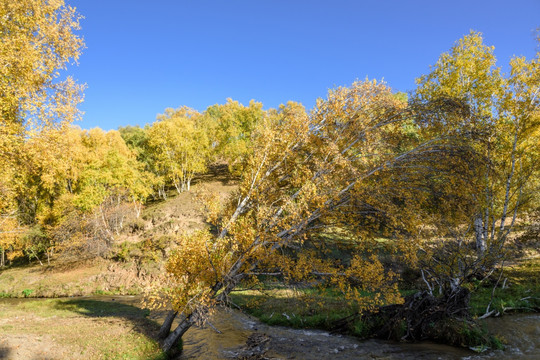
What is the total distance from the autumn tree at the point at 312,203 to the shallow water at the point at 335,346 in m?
1.79

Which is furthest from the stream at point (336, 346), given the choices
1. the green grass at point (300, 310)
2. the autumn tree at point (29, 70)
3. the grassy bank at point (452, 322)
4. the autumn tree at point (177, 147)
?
the autumn tree at point (177, 147)

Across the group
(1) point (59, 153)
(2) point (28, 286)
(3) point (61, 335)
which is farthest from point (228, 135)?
(3) point (61, 335)

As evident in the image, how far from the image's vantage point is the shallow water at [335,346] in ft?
39.4

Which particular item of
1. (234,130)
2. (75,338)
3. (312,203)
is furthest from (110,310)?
(234,130)

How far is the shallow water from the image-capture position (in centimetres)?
1202

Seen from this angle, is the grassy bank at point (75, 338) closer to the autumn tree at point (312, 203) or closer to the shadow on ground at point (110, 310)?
the shadow on ground at point (110, 310)

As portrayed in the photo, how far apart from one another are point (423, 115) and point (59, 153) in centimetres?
2025

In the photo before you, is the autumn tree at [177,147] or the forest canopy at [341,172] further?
the autumn tree at [177,147]

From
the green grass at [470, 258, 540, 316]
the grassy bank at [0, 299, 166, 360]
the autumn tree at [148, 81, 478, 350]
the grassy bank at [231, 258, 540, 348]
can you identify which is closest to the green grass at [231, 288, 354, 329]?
the grassy bank at [231, 258, 540, 348]

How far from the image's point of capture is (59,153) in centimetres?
1359

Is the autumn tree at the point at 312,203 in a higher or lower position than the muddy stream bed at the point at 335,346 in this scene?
higher

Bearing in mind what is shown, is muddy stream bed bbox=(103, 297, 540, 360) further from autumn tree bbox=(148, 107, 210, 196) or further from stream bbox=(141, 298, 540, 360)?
autumn tree bbox=(148, 107, 210, 196)

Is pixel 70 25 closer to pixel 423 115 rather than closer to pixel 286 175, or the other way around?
pixel 286 175

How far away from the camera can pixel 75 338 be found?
12.4m
